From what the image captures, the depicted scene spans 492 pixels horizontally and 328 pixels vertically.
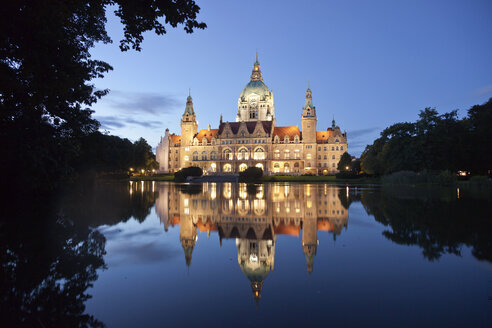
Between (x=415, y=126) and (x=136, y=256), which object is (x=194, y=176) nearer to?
(x=415, y=126)

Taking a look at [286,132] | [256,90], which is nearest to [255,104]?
[256,90]

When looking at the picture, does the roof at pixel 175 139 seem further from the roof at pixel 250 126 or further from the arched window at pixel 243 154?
the arched window at pixel 243 154

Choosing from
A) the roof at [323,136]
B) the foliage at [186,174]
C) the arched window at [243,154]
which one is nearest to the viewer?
the foliage at [186,174]

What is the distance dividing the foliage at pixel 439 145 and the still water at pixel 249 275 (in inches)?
1504

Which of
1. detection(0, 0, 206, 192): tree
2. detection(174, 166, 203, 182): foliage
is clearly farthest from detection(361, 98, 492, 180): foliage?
detection(0, 0, 206, 192): tree

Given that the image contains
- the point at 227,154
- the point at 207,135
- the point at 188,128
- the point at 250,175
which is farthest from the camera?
the point at 188,128

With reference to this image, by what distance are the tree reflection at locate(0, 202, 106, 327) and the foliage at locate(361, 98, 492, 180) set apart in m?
44.5

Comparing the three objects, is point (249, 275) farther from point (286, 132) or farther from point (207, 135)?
point (207, 135)

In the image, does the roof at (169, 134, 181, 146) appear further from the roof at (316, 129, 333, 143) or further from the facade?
the roof at (316, 129, 333, 143)

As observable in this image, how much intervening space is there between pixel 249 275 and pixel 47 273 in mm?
3409

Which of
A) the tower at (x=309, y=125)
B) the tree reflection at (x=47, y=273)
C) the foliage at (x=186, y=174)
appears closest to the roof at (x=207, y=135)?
the tower at (x=309, y=125)

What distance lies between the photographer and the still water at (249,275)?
383 cm

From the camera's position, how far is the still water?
3834mm

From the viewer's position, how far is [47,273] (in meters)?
5.23
